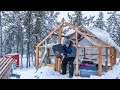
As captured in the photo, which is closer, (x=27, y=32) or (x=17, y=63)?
(x=17, y=63)

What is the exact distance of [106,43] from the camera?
6.97 m

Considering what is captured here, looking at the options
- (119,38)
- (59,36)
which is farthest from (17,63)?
(119,38)

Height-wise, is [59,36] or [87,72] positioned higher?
[59,36]
